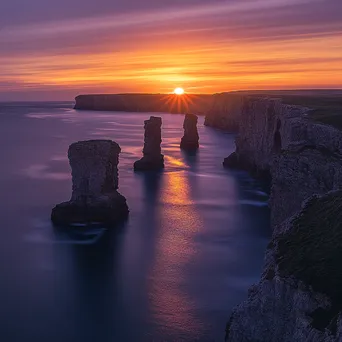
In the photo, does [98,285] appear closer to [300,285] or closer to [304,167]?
[304,167]

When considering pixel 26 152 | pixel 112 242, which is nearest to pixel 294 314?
pixel 112 242

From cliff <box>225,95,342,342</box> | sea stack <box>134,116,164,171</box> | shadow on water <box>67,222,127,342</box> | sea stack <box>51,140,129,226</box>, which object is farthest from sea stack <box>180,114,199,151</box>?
cliff <box>225,95,342,342</box>

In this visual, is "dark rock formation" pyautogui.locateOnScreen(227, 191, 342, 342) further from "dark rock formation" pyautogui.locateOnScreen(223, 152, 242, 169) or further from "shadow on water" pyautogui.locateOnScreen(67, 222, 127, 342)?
"dark rock formation" pyautogui.locateOnScreen(223, 152, 242, 169)

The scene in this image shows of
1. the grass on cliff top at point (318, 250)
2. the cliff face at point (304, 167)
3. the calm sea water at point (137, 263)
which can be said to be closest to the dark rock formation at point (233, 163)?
→ the calm sea water at point (137, 263)

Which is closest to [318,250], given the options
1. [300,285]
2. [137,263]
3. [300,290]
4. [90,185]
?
[300,285]

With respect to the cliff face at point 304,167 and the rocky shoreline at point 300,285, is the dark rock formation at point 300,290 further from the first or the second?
the cliff face at point 304,167

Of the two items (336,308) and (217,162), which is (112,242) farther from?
(217,162)
